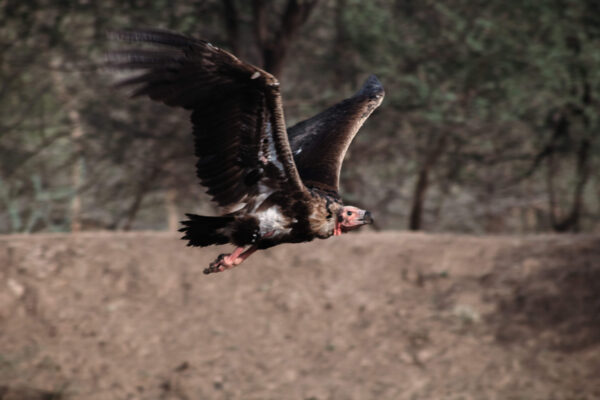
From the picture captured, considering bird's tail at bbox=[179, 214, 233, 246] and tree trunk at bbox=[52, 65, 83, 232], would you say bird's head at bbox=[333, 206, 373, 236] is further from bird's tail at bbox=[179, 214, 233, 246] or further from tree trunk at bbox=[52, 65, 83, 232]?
tree trunk at bbox=[52, 65, 83, 232]

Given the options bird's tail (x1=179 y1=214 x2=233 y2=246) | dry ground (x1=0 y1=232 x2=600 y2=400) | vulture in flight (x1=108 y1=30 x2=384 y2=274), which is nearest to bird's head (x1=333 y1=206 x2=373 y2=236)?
vulture in flight (x1=108 y1=30 x2=384 y2=274)

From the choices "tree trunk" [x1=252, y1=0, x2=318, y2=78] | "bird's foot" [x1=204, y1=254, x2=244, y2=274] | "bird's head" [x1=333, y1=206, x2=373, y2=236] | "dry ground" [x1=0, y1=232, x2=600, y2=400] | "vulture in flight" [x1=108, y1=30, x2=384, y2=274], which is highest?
"tree trunk" [x1=252, y1=0, x2=318, y2=78]

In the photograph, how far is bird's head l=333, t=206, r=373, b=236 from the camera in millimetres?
5035

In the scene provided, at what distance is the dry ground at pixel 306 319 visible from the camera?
8922 millimetres

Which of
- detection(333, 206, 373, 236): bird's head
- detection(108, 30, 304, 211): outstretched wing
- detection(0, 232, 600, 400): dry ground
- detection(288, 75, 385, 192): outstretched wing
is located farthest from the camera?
detection(0, 232, 600, 400): dry ground

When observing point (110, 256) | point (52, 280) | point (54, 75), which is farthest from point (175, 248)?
point (54, 75)

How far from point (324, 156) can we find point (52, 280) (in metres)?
5.41

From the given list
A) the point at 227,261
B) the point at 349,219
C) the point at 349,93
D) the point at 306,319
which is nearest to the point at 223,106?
the point at 227,261

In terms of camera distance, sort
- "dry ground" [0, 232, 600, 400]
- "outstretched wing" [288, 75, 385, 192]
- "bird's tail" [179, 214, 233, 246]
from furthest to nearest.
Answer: "dry ground" [0, 232, 600, 400] → "outstretched wing" [288, 75, 385, 192] → "bird's tail" [179, 214, 233, 246]

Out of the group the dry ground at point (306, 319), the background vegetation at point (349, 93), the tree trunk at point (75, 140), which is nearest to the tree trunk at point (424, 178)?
the background vegetation at point (349, 93)

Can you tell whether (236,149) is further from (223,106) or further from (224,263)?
(224,263)

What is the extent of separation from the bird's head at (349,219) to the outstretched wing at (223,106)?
38 cm

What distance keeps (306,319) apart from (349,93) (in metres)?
3.85

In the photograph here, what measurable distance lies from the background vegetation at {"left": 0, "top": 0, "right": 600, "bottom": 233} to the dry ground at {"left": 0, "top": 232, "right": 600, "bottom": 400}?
7.52 feet
